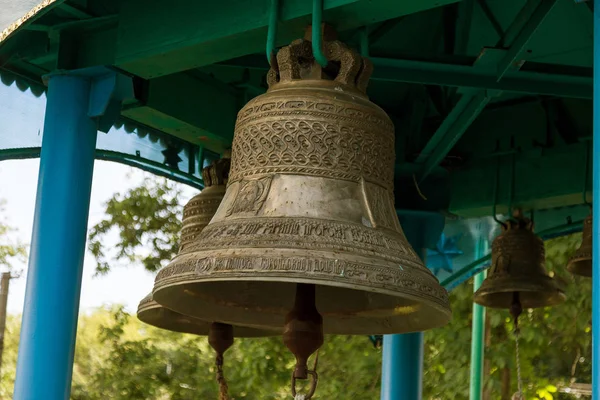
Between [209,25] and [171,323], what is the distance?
120cm

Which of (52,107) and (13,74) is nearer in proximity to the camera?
(52,107)

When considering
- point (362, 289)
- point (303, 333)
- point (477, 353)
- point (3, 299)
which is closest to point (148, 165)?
point (303, 333)

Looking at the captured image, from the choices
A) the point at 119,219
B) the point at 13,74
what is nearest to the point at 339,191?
the point at 13,74

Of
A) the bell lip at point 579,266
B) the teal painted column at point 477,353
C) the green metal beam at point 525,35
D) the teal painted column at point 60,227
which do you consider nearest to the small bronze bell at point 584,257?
the bell lip at point 579,266

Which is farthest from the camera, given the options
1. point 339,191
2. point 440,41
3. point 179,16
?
point 440,41

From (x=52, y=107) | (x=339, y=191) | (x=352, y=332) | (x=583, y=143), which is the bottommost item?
(x=352, y=332)

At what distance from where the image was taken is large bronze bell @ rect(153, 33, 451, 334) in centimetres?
352

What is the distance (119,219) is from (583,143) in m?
7.27

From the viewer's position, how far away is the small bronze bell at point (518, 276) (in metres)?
6.30

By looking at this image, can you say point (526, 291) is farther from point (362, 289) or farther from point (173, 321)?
point (362, 289)

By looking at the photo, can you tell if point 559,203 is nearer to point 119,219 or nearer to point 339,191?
point 339,191

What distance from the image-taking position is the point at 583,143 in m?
6.86

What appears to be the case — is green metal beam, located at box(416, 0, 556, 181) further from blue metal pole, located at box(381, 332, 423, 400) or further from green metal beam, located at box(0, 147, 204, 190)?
blue metal pole, located at box(381, 332, 423, 400)

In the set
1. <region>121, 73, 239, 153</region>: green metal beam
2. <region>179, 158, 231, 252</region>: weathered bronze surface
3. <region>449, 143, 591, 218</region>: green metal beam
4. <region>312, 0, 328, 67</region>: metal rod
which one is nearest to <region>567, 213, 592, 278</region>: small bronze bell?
<region>449, 143, 591, 218</region>: green metal beam
